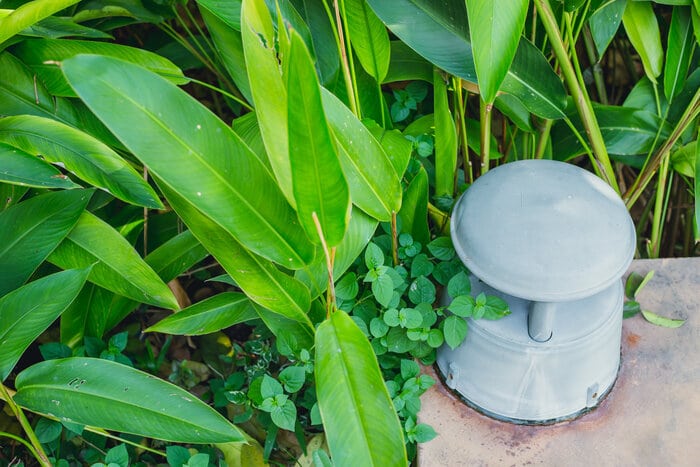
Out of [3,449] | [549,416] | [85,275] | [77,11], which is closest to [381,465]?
[549,416]

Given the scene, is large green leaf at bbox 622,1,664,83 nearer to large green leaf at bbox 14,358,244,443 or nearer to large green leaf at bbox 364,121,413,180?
large green leaf at bbox 364,121,413,180

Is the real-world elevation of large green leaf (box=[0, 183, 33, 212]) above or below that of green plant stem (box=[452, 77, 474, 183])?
above

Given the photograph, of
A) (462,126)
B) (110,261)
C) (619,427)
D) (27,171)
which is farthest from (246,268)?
(619,427)

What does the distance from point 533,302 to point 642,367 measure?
1.21 ft

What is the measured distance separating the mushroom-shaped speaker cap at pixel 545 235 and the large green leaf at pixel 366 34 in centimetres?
38

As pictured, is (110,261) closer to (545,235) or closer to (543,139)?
(545,235)

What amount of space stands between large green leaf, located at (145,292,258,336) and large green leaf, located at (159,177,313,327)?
0.14 meters

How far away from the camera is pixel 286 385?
47.2 inches

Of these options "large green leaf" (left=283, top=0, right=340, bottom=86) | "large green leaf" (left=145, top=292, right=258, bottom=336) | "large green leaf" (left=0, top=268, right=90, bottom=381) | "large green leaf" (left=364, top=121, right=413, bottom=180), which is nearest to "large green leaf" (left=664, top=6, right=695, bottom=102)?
"large green leaf" (left=364, top=121, right=413, bottom=180)

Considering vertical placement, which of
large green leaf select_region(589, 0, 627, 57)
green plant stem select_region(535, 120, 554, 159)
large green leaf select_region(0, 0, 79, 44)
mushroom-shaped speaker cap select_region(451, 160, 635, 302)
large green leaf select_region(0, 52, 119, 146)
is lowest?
green plant stem select_region(535, 120, 554, 159)

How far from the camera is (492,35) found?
3.31 ft

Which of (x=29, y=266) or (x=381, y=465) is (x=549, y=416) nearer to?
(x=381, y=465)

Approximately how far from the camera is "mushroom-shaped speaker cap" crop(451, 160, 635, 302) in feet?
3.27

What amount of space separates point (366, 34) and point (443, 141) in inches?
9.7
